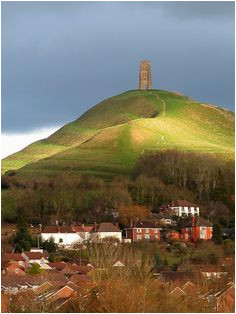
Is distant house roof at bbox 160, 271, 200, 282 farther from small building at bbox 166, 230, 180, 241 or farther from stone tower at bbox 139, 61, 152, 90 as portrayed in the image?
stone tower at bbox 139, 61, 152, 90

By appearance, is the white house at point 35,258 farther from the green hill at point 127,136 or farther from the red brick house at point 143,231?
the green hill at point 127,136

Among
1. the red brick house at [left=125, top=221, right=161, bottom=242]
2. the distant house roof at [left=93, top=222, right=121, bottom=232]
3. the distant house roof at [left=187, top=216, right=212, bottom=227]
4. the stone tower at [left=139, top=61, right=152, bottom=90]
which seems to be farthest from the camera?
the stone tower at [left=139, top=61, right=152, bottom=90]

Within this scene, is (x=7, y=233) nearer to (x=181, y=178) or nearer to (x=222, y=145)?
(x=181, y=178)

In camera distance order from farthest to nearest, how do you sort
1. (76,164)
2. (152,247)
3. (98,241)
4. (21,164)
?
1. (21,164)
2. (76,164)
3. (98,241)
4. (152,247)

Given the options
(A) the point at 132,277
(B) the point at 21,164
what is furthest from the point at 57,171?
(A) the point at 132,277

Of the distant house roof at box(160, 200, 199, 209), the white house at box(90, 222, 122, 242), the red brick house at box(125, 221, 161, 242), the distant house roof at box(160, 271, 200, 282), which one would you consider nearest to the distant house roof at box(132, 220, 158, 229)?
the red brick house at box(125, 221, 161, 242)

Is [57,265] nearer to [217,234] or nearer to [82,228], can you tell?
[82,228]
